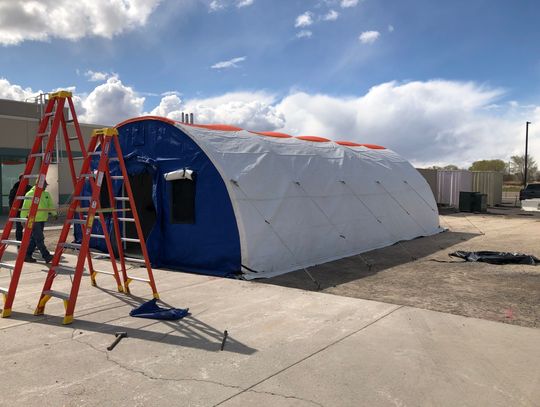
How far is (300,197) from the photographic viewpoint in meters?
10.6

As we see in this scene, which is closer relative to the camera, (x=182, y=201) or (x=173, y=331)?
(x=173, y=331)

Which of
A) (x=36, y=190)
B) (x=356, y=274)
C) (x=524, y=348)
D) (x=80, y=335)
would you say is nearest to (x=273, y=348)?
(x=80, y=335)

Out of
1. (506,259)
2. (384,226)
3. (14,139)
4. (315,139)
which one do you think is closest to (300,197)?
(384,226)

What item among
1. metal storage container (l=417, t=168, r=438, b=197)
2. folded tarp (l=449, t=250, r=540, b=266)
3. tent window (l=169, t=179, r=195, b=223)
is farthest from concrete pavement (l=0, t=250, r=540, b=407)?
metal storage container (l=417, t=168, r=438, b=197)

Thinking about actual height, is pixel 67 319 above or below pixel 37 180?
below

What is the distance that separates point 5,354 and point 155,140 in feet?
21.1

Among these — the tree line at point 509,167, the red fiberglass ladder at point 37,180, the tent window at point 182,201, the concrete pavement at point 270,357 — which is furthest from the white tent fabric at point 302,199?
the tree line at point 509,167

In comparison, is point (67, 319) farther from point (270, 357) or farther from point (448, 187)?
point (448, 187)

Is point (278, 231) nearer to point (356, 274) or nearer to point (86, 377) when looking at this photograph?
point (356, 274)

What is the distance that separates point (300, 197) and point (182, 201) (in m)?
2.62

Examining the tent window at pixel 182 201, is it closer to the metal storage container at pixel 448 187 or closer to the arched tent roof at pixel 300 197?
the arched tent roof at pixel 300 197

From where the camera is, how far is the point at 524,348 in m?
4.93

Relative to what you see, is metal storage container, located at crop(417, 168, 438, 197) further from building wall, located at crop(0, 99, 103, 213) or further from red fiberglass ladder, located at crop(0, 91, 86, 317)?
red fiberglass ladder, located at crop(0, 91, 86, 317)

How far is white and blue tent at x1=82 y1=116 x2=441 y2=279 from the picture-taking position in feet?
30.0
